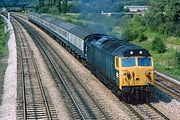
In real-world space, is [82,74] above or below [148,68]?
below

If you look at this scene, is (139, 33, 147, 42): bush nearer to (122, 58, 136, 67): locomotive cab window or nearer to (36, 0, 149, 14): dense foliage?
(36, 0, 149, 14): dense foliage

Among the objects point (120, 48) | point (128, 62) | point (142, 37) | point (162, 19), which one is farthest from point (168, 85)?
point (162, 19)

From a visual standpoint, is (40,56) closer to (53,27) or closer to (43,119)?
(53,27)

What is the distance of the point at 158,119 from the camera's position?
18047 millimetres

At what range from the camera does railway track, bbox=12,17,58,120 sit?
62.2 ft

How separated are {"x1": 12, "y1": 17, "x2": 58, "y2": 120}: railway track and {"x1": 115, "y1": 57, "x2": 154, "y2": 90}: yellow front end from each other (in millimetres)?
4048

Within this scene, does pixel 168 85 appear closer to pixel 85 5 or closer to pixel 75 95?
pixel 75 95

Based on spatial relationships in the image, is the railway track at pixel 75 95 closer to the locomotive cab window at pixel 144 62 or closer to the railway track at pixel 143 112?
the railway track at pixel 143 112

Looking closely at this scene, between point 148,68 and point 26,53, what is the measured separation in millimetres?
23092

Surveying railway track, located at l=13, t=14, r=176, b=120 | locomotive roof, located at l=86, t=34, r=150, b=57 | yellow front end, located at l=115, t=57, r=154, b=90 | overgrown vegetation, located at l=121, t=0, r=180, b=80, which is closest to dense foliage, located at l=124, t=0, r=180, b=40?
overgrown vegetation, located at l=121, t=0, r=180, b=80

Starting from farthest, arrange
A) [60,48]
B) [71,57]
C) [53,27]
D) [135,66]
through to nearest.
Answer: [53,27] → [60,48] → [71,57] → [135,66]

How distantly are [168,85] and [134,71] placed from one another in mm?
6303

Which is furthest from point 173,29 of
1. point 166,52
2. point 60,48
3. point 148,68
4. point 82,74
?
point 148,68

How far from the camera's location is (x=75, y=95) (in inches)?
897
